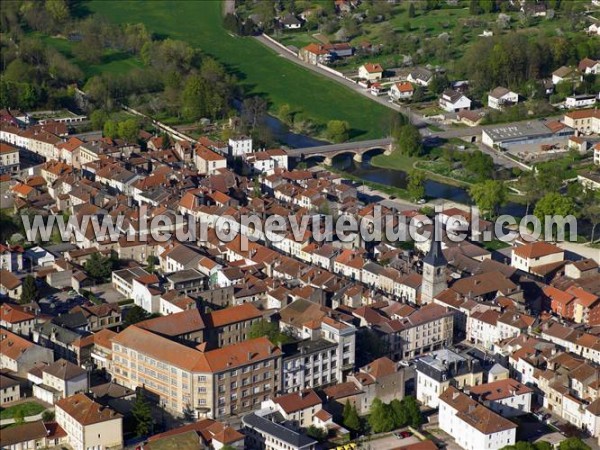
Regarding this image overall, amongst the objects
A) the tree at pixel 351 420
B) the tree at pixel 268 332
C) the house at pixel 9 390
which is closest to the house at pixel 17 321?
the house at pixel 9 390

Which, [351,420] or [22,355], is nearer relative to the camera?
[351,420]

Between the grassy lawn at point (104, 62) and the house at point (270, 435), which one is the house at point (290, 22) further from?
the house at point (270, 435)

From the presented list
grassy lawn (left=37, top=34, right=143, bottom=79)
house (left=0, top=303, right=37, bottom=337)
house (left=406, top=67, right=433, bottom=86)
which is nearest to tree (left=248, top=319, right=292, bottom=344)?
house (left=0, top=303, right=37, bottom=337)

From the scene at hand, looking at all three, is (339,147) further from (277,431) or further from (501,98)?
(277,431)

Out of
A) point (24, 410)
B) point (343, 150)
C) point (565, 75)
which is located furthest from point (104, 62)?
point (24, 410)

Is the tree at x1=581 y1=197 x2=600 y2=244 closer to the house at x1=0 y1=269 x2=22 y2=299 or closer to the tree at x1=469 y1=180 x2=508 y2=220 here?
the tree at x1=469 y1=180 x2=508 y2=220
